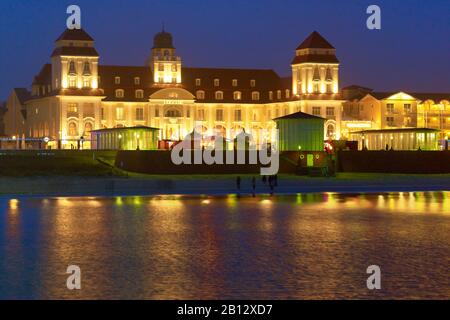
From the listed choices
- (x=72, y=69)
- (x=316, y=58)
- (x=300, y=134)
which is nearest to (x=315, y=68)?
(x=316, y=58)

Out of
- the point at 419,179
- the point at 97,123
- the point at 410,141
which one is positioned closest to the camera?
the point at 419,179

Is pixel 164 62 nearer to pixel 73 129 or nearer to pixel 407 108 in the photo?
pixel 73 129

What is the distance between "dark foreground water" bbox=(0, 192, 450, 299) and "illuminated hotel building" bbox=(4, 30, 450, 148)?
257 feet

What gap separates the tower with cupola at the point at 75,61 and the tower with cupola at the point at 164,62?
38.2 feet

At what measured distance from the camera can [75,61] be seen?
121 metres

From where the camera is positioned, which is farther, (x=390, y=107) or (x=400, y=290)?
(x=390, y=107)

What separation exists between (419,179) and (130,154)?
24494mm

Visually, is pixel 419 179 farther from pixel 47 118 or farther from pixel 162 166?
pixel 47 118

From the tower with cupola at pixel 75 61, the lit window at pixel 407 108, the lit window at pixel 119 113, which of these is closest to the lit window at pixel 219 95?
the lit window at pixel 119 113

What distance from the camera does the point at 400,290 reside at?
20625 millimetres

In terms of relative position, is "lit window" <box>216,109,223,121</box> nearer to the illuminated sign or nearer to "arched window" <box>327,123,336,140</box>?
"arched window" <box>327,123,336,140</box>

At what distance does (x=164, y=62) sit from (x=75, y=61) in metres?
15.7

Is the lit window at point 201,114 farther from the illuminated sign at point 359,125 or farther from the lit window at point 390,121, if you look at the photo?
the lit window at point 390,121
